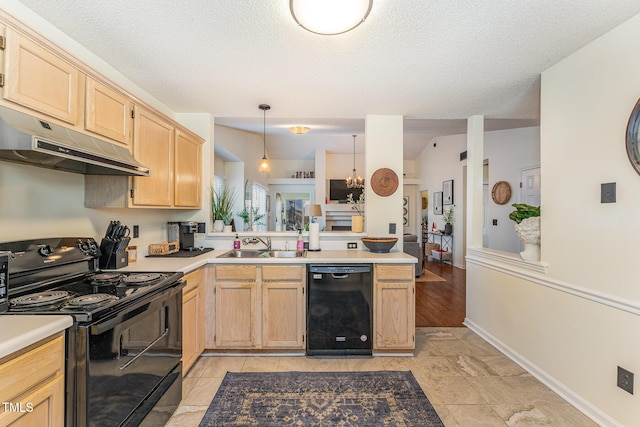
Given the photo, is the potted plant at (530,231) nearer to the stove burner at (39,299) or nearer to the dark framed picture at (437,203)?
the stove burner at (39,299)

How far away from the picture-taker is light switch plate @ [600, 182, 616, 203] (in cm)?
174

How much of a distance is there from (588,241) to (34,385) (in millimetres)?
2949

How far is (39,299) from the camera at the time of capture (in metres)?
1.35

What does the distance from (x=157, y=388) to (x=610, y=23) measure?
11.1ft

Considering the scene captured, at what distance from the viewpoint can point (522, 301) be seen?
→ 250cm

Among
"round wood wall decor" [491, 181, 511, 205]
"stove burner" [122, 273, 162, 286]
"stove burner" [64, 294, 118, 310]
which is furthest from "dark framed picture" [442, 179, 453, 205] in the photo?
"stove burner" [64, 294, 118, 310]

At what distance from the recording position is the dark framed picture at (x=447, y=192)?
677 cm

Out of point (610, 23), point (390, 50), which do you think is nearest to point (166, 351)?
point (390, 50)

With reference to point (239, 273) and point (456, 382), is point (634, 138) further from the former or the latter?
point (239, 273)

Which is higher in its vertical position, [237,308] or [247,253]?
[247,253]

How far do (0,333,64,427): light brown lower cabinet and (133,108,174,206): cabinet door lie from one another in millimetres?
1242

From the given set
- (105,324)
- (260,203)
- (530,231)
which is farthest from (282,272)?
(260,203)

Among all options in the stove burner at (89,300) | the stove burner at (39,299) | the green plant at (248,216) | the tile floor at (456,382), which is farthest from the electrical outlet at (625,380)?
the green plant at (248,216)

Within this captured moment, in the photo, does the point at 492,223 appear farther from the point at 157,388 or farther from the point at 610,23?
the point at 157,388
